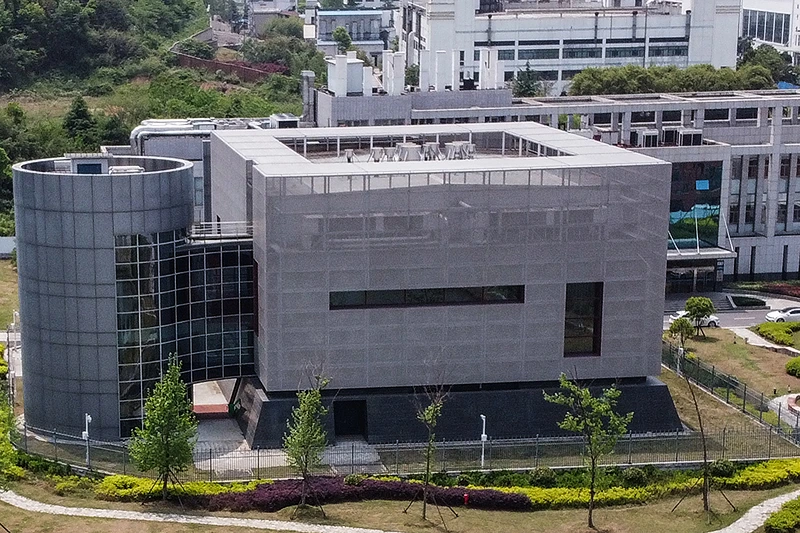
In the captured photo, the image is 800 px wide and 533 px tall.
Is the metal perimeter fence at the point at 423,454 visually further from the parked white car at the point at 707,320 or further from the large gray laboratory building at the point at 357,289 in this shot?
the parked white car at the point at 707,320

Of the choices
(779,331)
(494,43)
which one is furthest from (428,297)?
(494,43)

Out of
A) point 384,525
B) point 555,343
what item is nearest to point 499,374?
point 555,343

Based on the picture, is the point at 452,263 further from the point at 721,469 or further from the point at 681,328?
the point at 681,328

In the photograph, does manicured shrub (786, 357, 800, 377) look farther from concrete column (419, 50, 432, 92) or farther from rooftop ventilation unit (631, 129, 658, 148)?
concrete column (419, 50, 432, 92)

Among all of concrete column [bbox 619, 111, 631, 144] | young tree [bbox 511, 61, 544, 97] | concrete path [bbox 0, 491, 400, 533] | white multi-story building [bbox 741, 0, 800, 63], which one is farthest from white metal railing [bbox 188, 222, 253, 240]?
white multi-story building [bbox 741, 0, 800, 63]

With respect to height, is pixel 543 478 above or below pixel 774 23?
below

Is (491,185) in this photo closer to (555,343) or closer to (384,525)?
(555,343)
